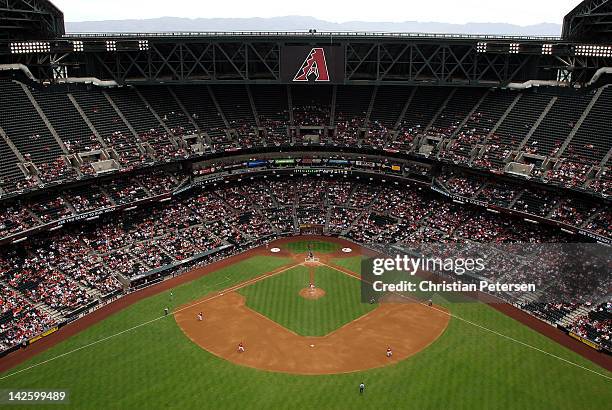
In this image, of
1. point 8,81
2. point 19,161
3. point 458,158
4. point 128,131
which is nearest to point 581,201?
point 458,158

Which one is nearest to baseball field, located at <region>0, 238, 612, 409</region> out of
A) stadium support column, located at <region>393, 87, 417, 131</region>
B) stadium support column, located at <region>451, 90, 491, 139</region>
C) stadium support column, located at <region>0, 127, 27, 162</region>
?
stadium support column, located at <region>0, 127, 27, 162</region>

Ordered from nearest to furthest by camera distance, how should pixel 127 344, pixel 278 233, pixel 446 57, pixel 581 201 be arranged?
pixel 127 344 < pixel 581 201 < pixel 278 233 < pixel 446 57

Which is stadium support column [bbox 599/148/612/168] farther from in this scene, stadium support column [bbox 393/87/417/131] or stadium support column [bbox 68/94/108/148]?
stadium support column [bbox 68/94/108/148]

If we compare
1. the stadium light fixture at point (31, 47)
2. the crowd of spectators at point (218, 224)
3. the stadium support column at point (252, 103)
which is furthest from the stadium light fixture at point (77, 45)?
the stadium support column at point (252, 103)

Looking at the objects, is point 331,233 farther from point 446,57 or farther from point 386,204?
point 446,57

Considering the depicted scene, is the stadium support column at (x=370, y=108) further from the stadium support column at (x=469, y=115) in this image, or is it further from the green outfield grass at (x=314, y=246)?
the green outfield grass at (x=314, y=246)

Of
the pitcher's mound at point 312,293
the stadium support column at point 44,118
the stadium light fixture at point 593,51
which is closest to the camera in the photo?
the pitcher's mound at point 312,293

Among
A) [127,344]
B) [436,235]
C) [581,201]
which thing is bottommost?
[127,344]
